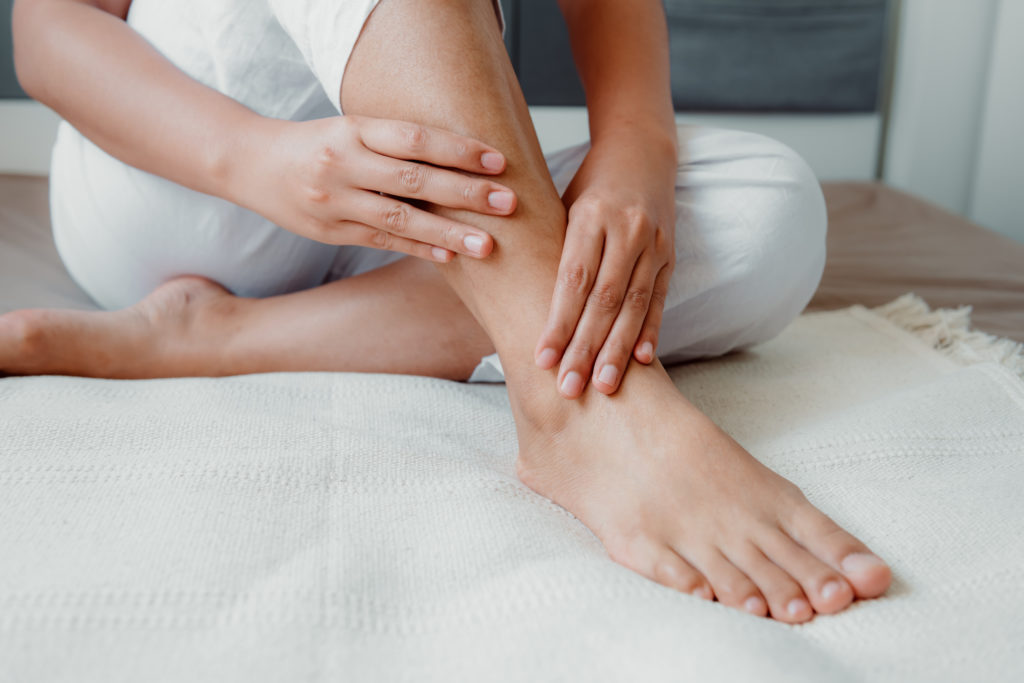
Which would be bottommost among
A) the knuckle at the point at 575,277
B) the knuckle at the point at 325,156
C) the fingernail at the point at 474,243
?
the knuckle at the point at 575,277

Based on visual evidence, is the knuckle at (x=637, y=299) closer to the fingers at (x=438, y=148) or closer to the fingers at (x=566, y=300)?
the fingers at (x=566, y=300)

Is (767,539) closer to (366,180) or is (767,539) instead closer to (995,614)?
(995,614)

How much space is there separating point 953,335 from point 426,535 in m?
0.70

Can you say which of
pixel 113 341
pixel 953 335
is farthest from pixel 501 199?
pixel 953 335

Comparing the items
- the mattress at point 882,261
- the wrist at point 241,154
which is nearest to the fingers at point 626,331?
the wrist at point 241,154

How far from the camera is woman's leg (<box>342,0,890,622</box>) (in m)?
0.50

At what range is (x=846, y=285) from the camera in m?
1.22

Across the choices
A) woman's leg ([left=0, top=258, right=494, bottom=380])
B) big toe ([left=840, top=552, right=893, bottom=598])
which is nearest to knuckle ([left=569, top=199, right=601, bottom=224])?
woman's leg ([left=0, top=258, right=494, bottom=380])

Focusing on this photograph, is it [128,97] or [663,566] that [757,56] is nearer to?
[128,97]

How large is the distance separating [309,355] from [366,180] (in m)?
0.25

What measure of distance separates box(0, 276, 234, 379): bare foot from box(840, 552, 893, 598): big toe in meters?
0.63

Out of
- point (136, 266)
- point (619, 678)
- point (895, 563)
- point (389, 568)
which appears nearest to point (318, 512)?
point (389, 568)

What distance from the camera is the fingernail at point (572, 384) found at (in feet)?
1.89

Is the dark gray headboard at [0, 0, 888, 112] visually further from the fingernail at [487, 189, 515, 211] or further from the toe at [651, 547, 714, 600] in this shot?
the toe at [651, 547, 714, 600]
